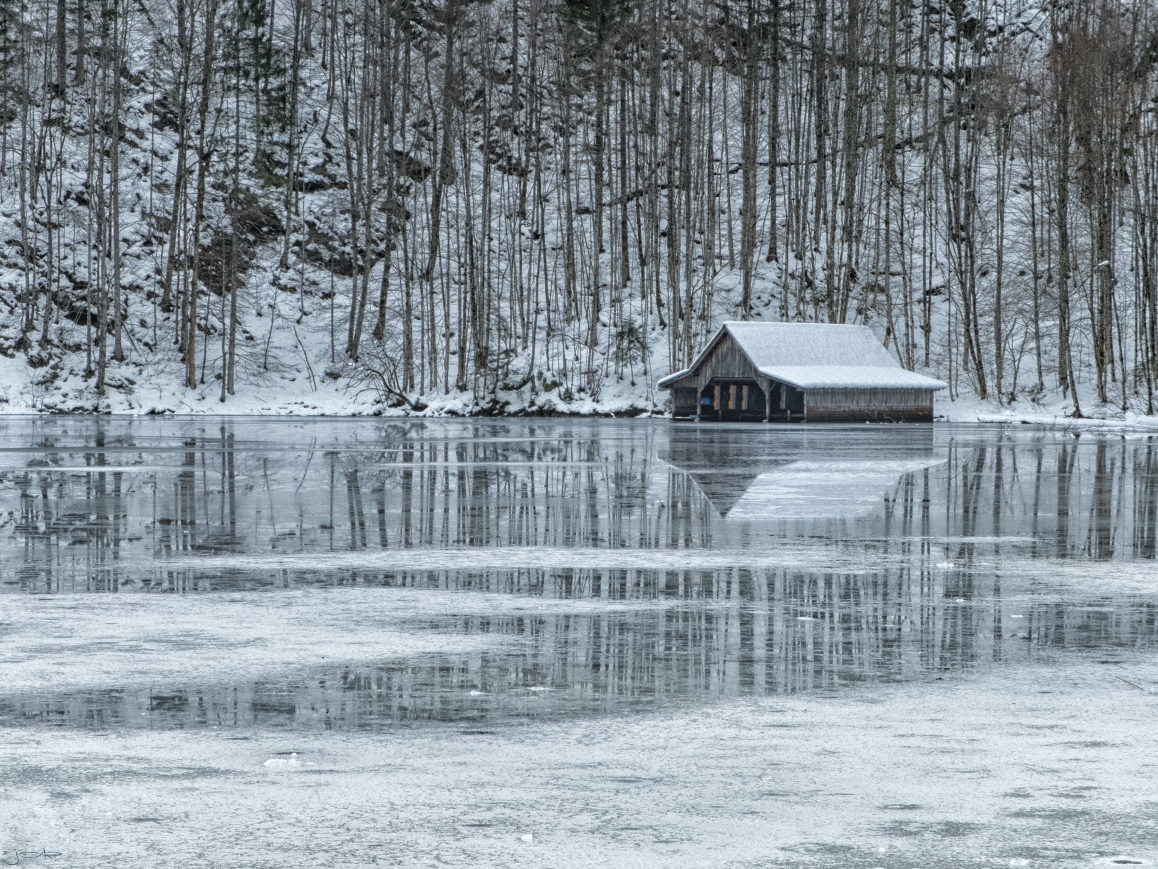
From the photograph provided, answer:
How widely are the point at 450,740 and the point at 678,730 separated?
95 centimetres

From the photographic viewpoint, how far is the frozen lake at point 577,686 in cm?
485

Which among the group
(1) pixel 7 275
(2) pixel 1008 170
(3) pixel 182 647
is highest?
(2) pixel 1008 170

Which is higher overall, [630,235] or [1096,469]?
[630,235]

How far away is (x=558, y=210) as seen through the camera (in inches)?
3231

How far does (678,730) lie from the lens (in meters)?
6.30

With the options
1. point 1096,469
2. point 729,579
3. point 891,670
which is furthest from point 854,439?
point 891,670

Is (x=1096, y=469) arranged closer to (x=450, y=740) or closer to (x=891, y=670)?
(x=891, y=670)

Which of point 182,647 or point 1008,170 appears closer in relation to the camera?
point 182,647

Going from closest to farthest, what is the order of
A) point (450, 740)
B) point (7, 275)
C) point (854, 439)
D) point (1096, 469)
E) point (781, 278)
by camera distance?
point (450, 740) < point (1096, 469) < point (854, 439) < point (7, 275) < point (781, 278)

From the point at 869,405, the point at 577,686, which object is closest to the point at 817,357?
the point at 869,405

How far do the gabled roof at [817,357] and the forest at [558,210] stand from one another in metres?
5.99

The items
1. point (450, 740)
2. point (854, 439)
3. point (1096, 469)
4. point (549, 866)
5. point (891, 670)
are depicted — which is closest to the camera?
point (549, 866)
